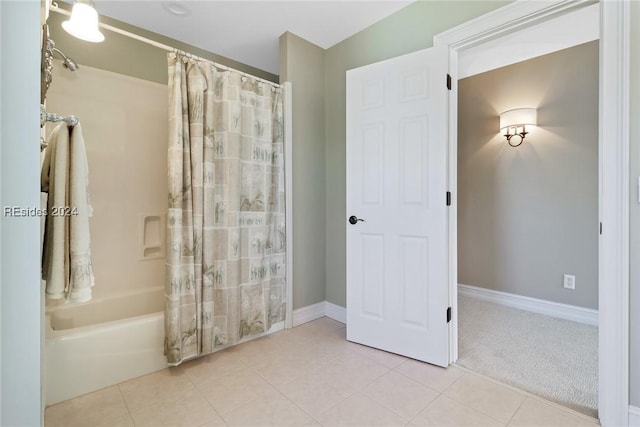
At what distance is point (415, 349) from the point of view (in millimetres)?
1946

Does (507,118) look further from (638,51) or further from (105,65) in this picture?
(105,65)

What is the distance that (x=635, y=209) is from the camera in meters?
1.28

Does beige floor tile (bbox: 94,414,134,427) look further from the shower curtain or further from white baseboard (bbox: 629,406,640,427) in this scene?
white baseboard (bbox: 629,406,640,427)

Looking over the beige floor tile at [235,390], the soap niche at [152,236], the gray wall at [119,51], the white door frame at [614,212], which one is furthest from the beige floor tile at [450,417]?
the gray wall at [119,51]

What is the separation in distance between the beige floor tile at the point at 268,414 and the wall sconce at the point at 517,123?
3.02 meters

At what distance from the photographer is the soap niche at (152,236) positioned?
246 cm

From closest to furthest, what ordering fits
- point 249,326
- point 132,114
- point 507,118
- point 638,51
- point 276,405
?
point 638,51 < point 276,405 < point 249,326 < point 132,114 < point 507,118

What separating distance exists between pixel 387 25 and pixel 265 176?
1.54 m

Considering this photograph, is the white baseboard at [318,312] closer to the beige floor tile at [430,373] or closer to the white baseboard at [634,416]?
the beige floor tile at [430,373]

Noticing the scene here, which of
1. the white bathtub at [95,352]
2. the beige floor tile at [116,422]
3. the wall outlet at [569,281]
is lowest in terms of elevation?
the beige floor tile at [116,422]

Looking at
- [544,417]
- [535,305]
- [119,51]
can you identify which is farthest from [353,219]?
[119,51]

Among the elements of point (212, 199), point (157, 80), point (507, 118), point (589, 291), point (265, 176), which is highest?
point (157, 80)

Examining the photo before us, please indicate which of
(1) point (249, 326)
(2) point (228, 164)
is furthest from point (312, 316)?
(2) point (228, 164)

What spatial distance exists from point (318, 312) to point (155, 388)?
55.6 inches
